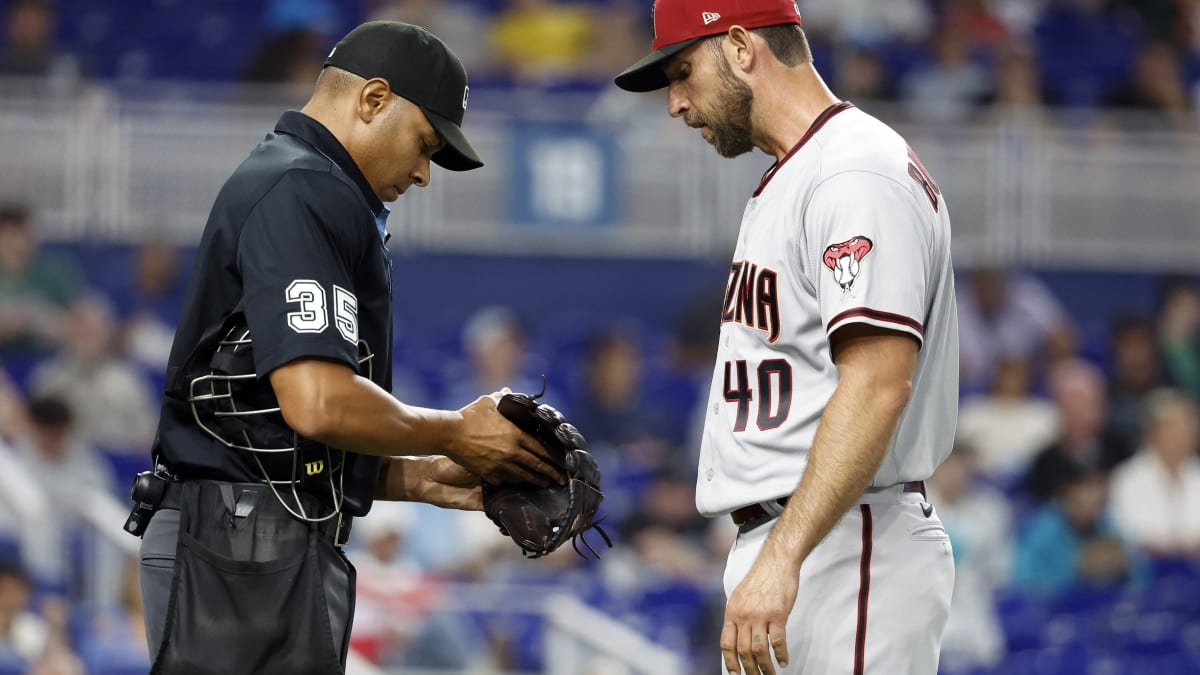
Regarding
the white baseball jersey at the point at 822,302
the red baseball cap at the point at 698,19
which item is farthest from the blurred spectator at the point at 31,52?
the white baseball jersey at the point at 822,302

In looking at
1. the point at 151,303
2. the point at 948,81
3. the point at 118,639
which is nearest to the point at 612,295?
the point at 948,81

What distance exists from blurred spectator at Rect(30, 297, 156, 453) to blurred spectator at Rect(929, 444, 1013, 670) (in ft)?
14.2

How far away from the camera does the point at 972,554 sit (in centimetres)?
825

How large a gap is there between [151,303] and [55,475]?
2.39 metres

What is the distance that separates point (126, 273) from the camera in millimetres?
10453

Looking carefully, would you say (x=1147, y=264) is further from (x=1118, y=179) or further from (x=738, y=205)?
(x=738, y=205)

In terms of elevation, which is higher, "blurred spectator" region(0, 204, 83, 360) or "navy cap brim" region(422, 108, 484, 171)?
"navy cap brim" region(422, 108, 484, 171)

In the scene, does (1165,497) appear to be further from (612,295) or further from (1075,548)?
(612,295)

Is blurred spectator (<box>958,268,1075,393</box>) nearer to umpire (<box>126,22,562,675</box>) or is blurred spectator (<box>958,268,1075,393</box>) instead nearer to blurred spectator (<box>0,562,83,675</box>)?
blurred spectator (<box>0,562,83,675</box>)

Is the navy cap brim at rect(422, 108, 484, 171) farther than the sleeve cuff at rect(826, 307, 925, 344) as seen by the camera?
Yes

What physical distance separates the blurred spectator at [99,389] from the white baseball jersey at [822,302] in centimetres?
599

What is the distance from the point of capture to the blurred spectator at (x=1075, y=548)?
8336 mm

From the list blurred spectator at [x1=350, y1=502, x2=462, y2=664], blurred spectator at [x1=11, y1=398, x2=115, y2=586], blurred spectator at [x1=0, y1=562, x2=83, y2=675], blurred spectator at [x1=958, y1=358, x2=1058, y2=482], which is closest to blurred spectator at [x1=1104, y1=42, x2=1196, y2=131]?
blurred spectator at [x1=958, y1=358, x2=1058, y2=482]

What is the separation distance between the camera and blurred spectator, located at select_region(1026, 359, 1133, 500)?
8.78 metres
